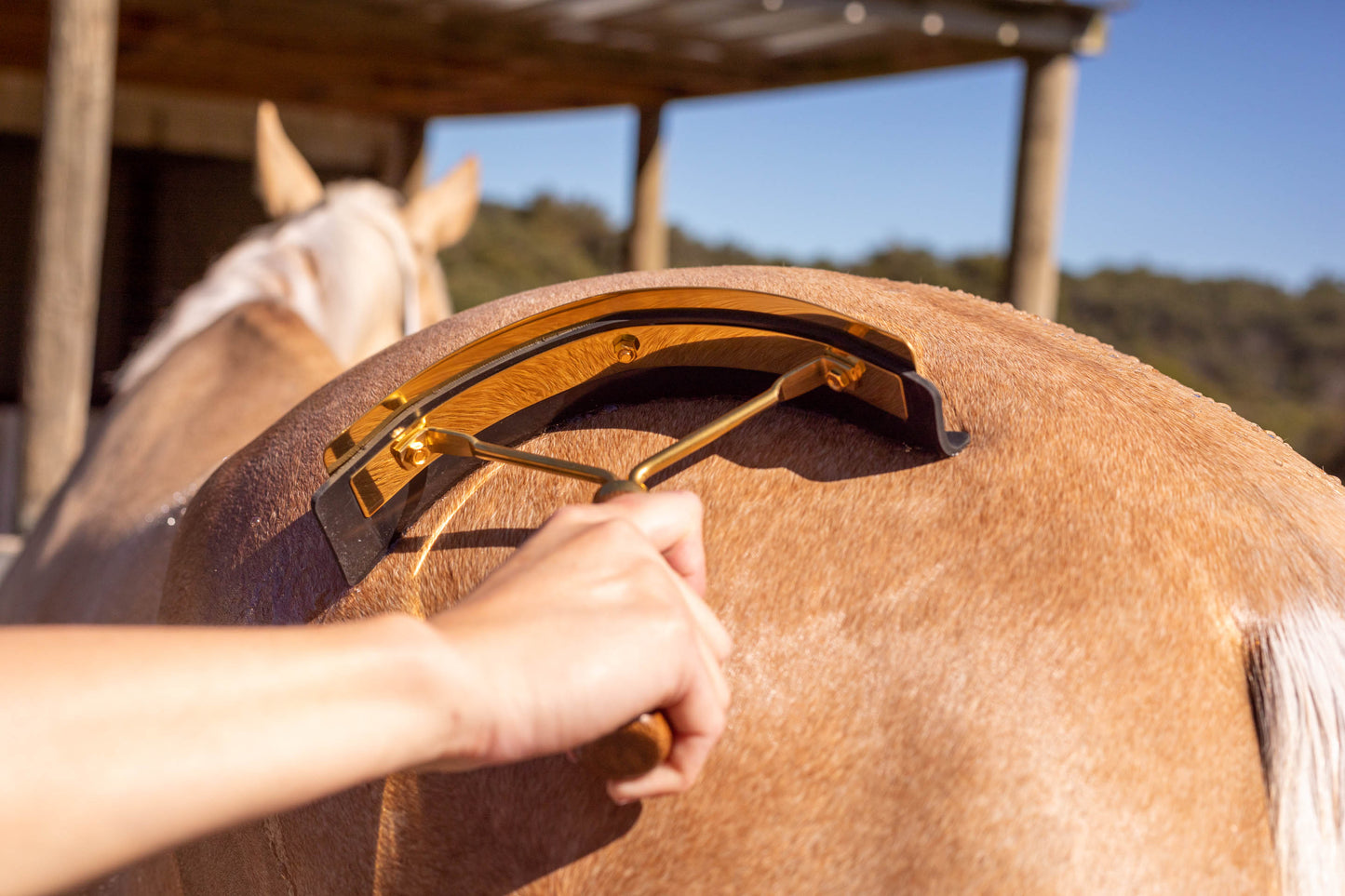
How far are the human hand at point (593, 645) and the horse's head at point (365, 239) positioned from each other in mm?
1669

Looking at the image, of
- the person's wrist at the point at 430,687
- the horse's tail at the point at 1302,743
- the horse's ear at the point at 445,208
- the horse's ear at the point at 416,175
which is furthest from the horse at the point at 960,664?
the horse's ear at the point at 416,175

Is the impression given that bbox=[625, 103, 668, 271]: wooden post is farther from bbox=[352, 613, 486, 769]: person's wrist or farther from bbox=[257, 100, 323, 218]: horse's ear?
bbox=[352, 613, 486, 769]: person's wrist

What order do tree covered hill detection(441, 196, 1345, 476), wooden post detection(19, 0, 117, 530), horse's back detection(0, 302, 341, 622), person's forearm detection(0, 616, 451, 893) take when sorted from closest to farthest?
person's forearm detection(0, 616, 451, 893) → horse's back detection(0, 302, 341, 622) → wooden post detection(19, 0, 117, 530) → tree covered hill detection(441, 196, 1345, 476)

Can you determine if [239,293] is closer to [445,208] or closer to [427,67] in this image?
[445,208]

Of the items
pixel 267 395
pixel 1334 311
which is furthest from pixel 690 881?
pixel 1334 311

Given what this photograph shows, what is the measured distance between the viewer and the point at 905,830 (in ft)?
2.00

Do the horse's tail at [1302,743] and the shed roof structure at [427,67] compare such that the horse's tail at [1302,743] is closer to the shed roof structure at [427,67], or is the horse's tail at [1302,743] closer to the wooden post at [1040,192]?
the shed roof structure at [427,67]

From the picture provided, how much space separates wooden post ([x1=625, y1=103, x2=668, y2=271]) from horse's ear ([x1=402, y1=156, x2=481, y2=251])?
412cm

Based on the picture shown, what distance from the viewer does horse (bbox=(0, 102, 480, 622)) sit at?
141cm

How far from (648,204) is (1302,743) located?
6.80 m

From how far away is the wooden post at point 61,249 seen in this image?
377 centimetres

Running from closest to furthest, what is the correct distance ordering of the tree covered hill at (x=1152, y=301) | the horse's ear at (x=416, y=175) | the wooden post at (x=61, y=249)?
the wooden post at (x=61, y=249)
the horse's ear at (x=416, y=175)
the tree covered hill at (x=1152, y=301)

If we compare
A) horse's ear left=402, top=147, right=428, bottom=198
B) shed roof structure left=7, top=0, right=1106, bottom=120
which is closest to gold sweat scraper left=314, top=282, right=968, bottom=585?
shed roof structure left=7, top=0, right=1106, bottom=120

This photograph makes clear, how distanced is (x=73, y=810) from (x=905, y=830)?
17.4 inches
